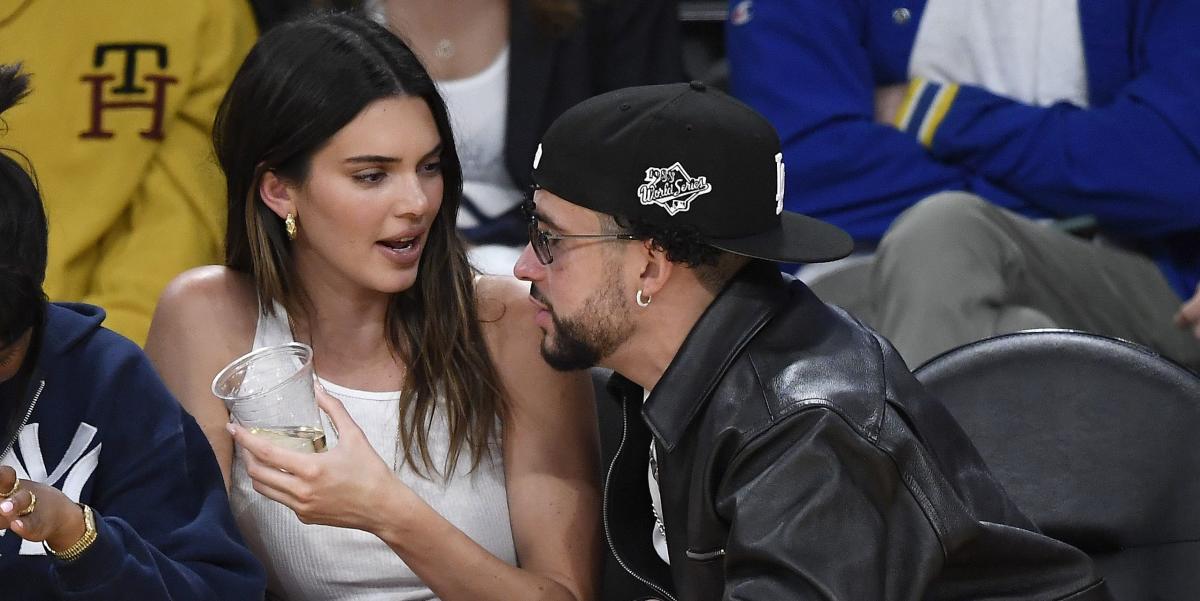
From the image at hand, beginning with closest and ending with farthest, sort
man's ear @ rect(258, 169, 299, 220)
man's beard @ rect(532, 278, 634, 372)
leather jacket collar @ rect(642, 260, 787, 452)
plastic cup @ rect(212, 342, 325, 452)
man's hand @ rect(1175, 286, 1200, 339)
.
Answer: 1. plastic cup @ rect(212, 342, 325, 452)
2. leather jacket collar @ rect(642, 260, 787, 452)
3. man's beard @ rect(532, 278, 634, 372)
4. man's ear @ rect(258, 169, 299, 220)
5. man's hand @ rect(1175, 286, 1200, 339)

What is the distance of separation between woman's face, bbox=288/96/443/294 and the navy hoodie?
0.51m

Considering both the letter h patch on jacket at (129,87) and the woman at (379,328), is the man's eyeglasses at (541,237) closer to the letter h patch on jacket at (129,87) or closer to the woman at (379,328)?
the woman at (379,328)

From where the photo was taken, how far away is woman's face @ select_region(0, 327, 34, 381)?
1.76 meters

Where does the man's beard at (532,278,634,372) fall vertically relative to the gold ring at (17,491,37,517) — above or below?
below

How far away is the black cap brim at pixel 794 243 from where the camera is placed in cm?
204

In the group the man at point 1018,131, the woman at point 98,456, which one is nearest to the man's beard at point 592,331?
the woman at point 98,456

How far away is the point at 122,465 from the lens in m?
1.95

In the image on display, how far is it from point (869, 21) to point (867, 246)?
572 millimetres

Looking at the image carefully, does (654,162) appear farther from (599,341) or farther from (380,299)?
(380,299)

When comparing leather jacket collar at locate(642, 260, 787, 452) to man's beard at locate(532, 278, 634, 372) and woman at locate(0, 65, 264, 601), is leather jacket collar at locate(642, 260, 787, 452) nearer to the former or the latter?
man's beard at locate(532, 278, 634, 372)

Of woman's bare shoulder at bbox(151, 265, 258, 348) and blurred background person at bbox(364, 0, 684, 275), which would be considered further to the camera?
blurred background person at bbox(364, 0, 684, 275)

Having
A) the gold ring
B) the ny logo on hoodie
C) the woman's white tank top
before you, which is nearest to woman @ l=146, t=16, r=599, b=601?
the woman's white tank top

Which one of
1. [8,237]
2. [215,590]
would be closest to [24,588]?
[215,590]

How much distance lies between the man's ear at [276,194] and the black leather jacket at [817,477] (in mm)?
801
